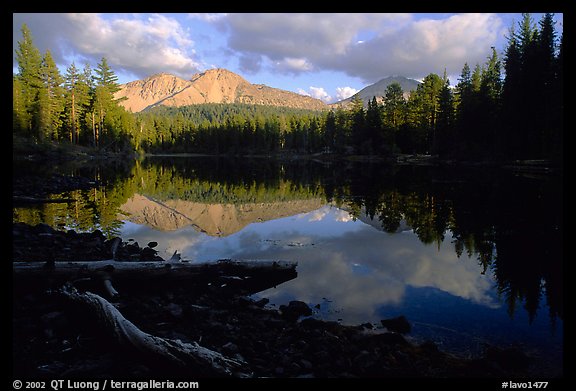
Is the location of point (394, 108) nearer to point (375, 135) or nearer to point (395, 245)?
point (375, 135)

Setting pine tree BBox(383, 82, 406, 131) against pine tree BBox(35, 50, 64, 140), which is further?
pine tree BBox(383, 82, 406, 131)

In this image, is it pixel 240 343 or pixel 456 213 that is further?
pixel 456 213

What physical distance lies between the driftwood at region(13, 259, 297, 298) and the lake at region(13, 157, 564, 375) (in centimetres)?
77

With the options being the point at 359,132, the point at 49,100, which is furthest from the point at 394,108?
the point at 49,100

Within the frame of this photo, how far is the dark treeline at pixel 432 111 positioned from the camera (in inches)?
2025

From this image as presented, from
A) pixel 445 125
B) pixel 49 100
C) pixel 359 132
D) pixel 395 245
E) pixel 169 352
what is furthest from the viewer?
pixel 359 132

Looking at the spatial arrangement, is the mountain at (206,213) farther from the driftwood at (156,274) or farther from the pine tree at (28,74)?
the pine tree at (28,74)

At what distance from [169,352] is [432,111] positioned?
87509mm

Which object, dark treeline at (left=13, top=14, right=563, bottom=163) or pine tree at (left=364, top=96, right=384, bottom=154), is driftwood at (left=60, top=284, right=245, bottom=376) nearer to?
dark treeline at (left=13, top=14, right=563, bottom=163)

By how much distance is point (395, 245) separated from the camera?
17.2m

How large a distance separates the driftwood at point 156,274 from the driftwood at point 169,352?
2.18 metres

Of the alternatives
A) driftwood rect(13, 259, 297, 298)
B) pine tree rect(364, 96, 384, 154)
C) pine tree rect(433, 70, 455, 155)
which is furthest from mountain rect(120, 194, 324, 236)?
pine tree rect(364, 96, 384, 154)

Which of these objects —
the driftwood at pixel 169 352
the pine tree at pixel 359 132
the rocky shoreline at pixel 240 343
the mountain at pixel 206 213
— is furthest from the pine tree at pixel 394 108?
the driftwood at pixel 169 352

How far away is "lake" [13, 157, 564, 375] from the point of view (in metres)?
9.89
